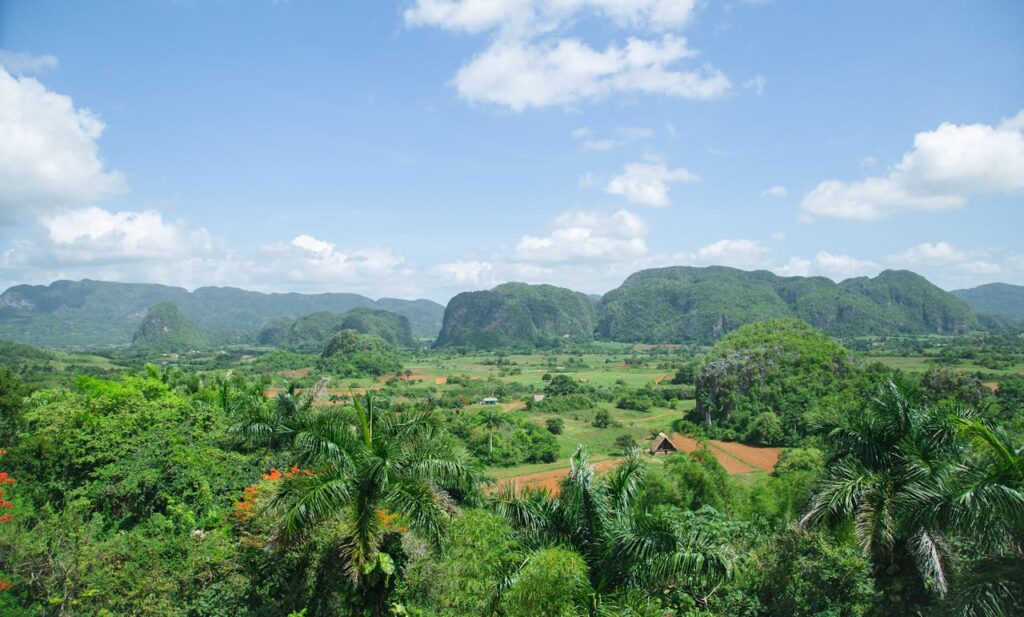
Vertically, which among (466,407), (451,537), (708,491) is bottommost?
(466,407)

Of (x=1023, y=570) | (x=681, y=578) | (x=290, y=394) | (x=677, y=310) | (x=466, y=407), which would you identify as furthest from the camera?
(x=677, y=310)

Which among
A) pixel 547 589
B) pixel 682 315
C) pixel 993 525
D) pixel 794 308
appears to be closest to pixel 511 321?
pixel 682 315

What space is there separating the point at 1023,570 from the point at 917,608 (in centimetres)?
174

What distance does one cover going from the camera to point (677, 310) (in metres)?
182

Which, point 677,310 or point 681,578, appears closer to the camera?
point 681,578

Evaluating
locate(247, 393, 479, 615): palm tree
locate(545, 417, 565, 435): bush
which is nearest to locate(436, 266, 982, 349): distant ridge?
locate(545, 417, 565, 435): bush

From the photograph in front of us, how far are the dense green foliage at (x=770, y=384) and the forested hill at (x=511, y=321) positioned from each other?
10851 cm

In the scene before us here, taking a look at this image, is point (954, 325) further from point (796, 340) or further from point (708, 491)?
point (708, 491)

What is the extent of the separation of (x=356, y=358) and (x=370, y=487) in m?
87.1

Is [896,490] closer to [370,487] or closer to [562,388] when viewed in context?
[370,487]

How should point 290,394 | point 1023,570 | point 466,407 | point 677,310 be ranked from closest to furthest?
point 1023,570, point 290,394, point 466,407, point 677,310

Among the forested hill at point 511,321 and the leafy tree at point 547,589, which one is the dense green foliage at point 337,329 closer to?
the forested hill at point 511,321

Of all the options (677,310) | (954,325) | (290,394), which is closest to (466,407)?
(290,394)

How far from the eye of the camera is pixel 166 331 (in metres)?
170
